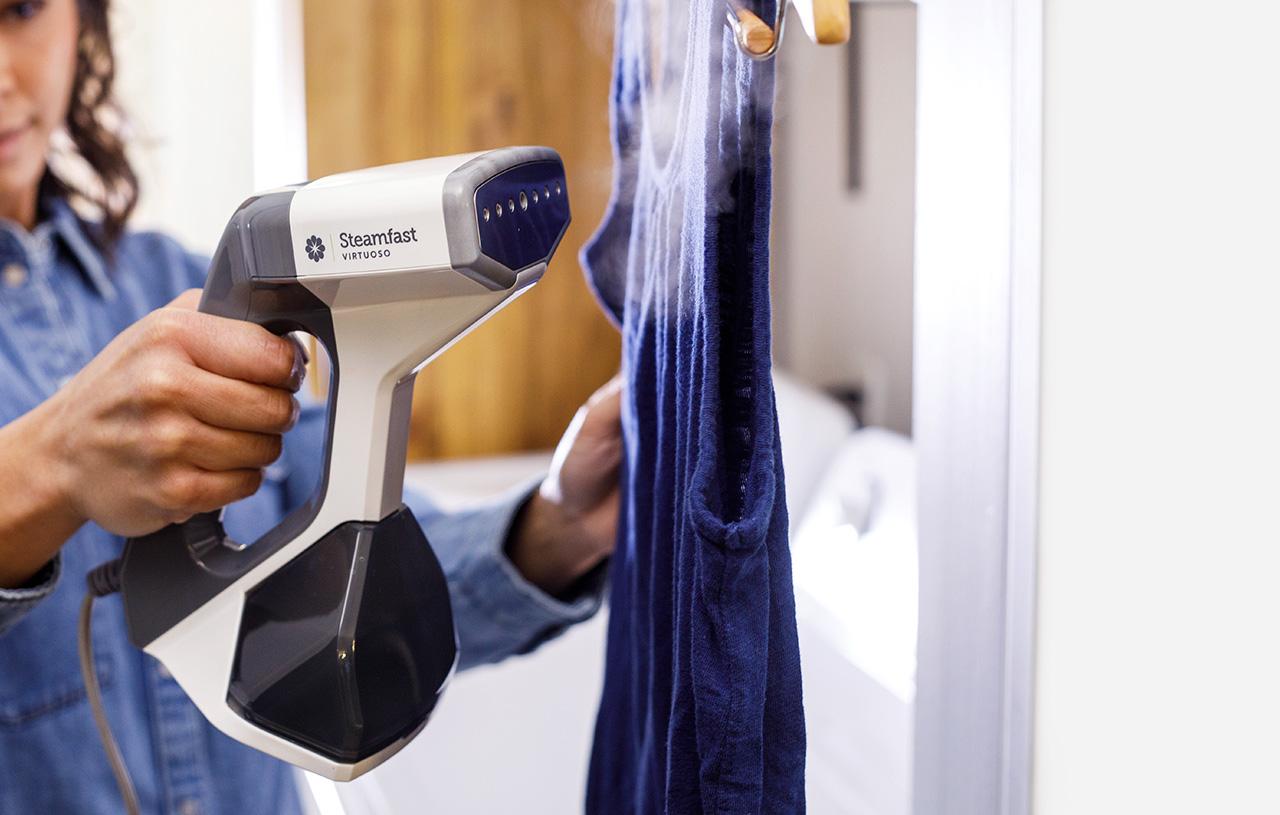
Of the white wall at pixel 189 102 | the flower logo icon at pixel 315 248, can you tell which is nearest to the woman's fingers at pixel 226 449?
the flower logo icon at pixel 315 248

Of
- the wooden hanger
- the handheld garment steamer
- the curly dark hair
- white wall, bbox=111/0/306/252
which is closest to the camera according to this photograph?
the wooden hanger

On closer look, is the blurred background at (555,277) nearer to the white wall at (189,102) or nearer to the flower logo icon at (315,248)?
the white wall at (189,102)

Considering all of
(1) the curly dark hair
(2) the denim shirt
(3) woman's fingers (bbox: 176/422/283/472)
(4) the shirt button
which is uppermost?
(1) the curly dark hair

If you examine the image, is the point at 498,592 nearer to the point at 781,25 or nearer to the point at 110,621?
the point at 110,621

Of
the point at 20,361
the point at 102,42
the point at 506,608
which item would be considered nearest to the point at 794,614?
the point at 506,608

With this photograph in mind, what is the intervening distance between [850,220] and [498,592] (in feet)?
1.20

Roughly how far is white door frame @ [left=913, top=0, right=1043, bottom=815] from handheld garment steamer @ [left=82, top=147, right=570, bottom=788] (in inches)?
6.9

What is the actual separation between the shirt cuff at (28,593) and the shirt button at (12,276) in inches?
11.9

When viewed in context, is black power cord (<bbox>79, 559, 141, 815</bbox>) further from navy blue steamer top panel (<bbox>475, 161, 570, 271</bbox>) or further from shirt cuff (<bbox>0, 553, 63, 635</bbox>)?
navy blue steamer top panel (<bbox>475, 161, 570, 271</bbox>)

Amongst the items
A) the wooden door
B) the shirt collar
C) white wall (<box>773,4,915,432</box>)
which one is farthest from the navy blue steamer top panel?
the wooden door

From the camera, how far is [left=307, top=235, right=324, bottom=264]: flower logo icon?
453 millimetres

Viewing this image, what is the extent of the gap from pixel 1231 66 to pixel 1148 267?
0.23ft

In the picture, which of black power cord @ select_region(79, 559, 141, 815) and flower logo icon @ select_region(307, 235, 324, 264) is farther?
black power cord @ select_region(79, 559, 141, 815)

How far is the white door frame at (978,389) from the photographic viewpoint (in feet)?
1.31
